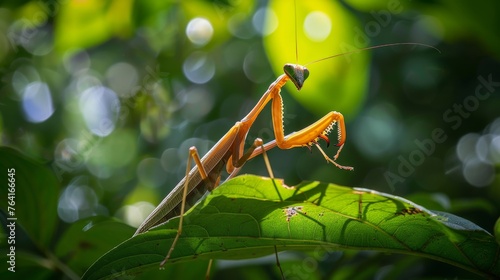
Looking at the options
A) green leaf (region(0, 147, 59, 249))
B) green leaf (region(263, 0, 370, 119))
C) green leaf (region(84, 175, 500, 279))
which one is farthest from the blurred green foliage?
green leaf (region(84, 175, 500, 279))

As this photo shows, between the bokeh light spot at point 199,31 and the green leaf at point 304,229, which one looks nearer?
the green leaf at point 304,229

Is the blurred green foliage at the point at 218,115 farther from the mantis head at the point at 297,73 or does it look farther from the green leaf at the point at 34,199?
the green leaf at the point at 34,199

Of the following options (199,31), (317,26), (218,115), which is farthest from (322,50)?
(218,115)

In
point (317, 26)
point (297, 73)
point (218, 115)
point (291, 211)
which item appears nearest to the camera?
point (291, 211)

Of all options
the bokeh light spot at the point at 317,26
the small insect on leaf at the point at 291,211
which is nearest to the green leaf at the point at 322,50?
the bokeh light spot at the point at 317,26

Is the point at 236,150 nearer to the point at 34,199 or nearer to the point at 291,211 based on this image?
the point at 34,199

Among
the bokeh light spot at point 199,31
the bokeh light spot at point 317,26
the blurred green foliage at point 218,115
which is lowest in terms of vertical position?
the blurred green foliage at point 218,115

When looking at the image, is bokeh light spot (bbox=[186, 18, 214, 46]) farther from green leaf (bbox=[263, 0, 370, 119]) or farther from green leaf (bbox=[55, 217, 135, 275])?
green leaf (bbox=[55, 217, 135, 275])
